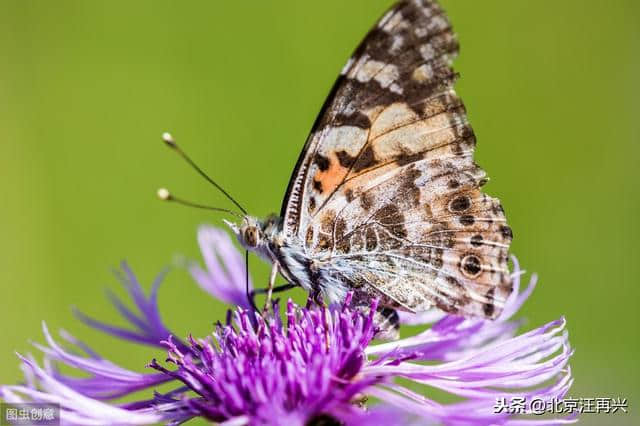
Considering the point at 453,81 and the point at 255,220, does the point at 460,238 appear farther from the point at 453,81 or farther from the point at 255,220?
the point at 255,220

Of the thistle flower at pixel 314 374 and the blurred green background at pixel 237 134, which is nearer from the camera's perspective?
the thistle flower at pixel 314 374

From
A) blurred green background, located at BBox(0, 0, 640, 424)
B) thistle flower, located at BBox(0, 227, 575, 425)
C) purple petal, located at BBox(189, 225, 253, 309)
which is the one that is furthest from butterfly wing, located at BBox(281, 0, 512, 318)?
blurred green background, located at BBox(0, 0, 640, 424)

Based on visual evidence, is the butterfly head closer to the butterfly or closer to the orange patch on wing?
the butterfly

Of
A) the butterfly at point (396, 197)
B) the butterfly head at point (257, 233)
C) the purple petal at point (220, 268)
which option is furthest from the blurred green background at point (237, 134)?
the butterfly head at point (257, 233)

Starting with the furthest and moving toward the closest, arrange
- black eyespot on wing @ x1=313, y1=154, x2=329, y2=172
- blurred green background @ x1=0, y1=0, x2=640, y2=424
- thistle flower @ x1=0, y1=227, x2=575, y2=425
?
blurred green background @ x1=0, y1=0, x2=640, y2=424
black eyespot on wing @ x1=313, y1=154, x2=329, y2=172
thistle flower @ x1=0, y1=227, x2=575, y2=425

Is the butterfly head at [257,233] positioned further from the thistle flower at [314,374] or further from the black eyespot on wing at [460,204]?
the black eyespot on wing at [460,204]

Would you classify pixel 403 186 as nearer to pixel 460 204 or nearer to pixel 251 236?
pixel 460 204

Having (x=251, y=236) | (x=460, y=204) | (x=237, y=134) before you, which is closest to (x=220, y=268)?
(x=251, y=236)
